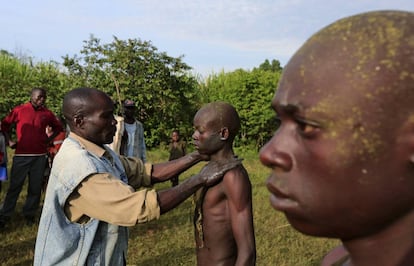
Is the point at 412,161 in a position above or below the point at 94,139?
above

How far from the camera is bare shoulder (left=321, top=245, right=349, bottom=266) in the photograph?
3.15 ft

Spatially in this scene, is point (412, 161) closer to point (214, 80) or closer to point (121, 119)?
point (121, 119)

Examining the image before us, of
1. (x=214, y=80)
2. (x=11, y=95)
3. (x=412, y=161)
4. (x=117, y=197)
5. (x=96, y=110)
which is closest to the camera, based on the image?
(x=412, y=161)

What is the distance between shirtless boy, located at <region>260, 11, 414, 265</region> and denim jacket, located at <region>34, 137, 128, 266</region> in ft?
6.46

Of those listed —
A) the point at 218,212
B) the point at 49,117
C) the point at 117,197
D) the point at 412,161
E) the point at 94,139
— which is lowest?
the point at 49,117

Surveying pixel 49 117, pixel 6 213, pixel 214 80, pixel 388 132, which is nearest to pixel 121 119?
pixel 49 117

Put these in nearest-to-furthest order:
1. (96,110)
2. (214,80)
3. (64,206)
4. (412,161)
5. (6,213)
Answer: (412,161) → (64,206) → (96,110) → (6,213) → (214,80)

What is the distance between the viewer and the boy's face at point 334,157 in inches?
27.8

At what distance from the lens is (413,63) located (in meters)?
0.71

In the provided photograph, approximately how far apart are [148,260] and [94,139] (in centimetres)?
302

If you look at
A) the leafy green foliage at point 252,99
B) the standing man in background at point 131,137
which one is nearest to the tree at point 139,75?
the leafy green foliage at point 252,99

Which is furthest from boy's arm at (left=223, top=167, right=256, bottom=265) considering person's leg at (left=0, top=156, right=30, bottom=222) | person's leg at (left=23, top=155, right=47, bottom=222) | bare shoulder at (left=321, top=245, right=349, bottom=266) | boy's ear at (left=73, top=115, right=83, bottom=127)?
person's leg at (left=23, top=155, right=47, bottom=222)

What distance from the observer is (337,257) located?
985 mm

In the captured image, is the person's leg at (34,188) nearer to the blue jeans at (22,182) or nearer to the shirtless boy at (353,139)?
the blue jeans at (22,182)
